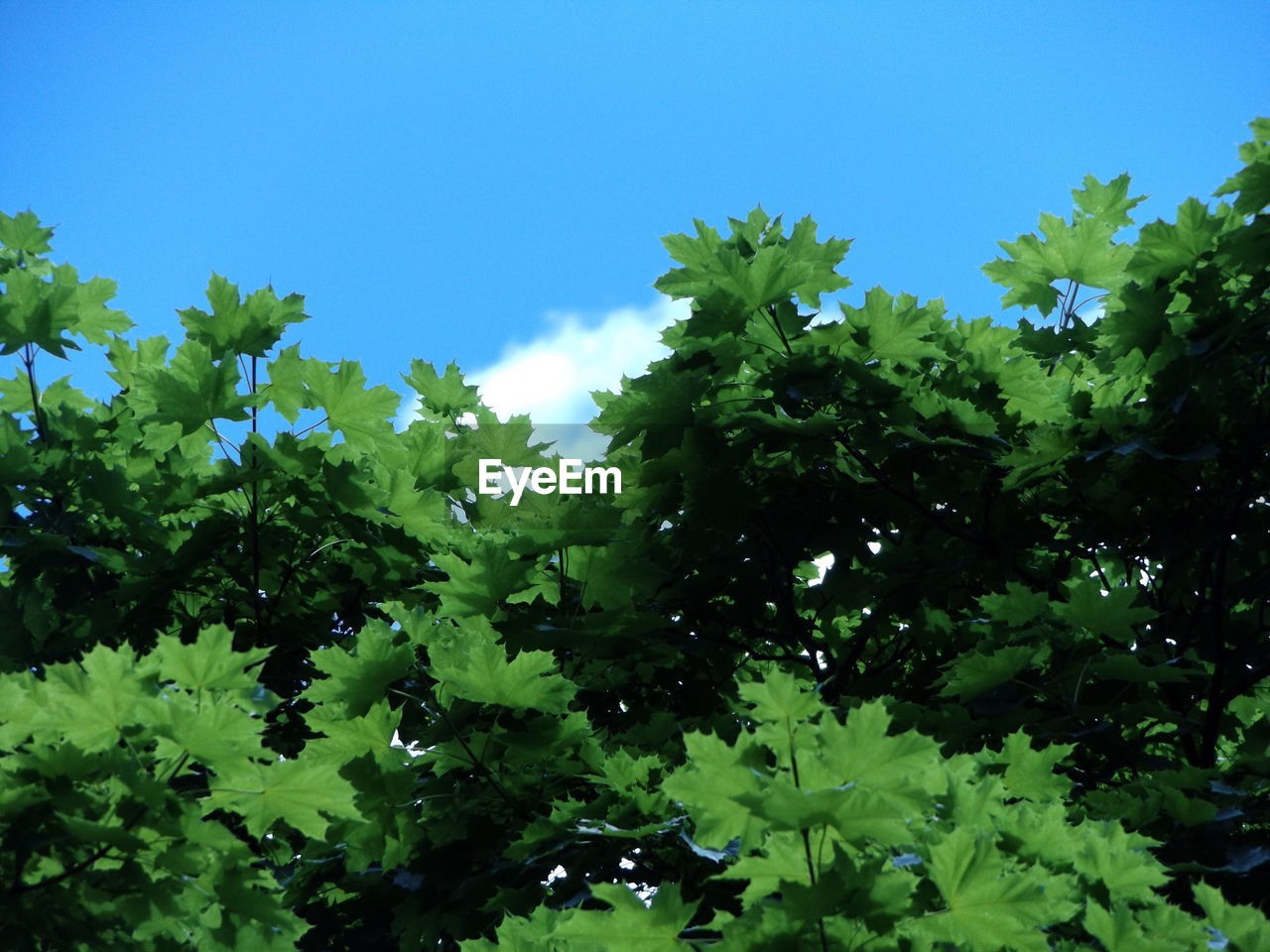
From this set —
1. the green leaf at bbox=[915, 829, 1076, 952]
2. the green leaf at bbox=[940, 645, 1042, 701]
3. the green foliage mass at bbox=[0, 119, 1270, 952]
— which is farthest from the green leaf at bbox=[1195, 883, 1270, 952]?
the green leaf at bbox=[940, 645, 1042, 701]

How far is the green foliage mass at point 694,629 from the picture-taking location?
8.40 ft

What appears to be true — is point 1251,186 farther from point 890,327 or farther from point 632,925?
point 632,925

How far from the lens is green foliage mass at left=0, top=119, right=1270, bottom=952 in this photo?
256cm

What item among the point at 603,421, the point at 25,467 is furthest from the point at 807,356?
the point at 25,467

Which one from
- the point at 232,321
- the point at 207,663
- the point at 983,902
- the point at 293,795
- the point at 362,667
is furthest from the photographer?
the point at 232,321

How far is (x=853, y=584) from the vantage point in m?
4.90

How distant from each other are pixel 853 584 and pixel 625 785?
168 cm

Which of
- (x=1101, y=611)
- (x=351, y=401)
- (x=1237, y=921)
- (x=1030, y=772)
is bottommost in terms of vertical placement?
(x=1237, y=921)

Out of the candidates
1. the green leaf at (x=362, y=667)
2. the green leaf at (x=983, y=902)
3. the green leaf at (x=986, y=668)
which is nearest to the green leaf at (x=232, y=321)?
the green leaf at (x=362, y=667)

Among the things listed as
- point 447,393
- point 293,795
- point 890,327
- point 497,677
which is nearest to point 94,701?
point 293,795

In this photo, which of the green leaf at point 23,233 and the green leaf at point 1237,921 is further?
the green leaf at point 23,233

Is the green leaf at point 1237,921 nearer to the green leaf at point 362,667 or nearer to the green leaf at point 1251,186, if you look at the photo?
the green leaf at point 362,667

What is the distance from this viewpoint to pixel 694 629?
5.11 metres

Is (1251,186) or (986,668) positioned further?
(1251,186)
